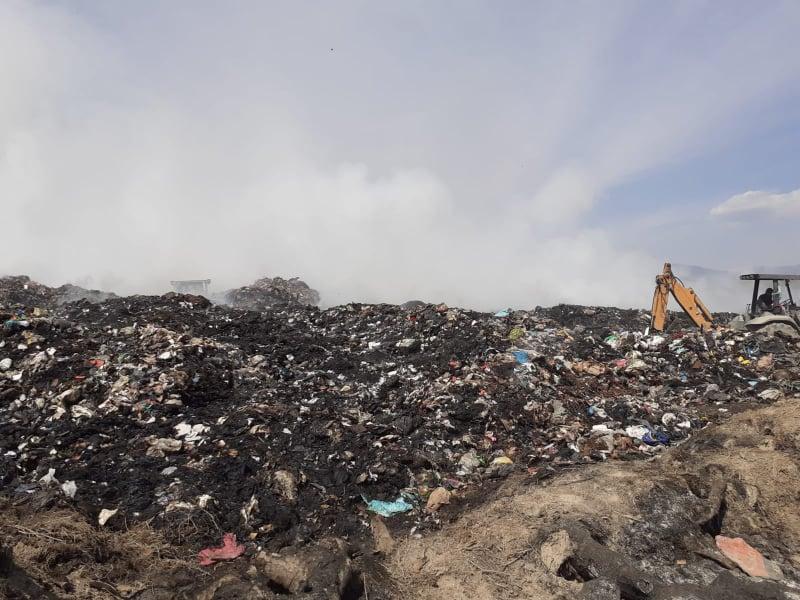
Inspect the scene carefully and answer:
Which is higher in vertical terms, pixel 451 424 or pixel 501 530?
pixel 451 424

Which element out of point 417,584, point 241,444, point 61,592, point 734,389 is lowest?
point 417,584

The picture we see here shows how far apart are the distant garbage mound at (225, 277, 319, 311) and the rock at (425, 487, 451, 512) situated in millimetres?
12059

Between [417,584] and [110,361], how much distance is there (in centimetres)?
552

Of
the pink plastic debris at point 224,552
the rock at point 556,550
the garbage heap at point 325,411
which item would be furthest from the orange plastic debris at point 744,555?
the pink plastic debris at point 224,552

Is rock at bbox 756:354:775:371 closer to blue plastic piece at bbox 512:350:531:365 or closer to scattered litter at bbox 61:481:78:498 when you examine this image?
blue plastic piece at bbox 512:350:531:365

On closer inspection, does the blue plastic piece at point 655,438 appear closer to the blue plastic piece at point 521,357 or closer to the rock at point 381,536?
the blue plastic piece at point 521,357

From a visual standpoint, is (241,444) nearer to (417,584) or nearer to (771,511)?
(417,584)

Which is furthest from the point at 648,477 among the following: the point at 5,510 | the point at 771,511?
the point at 5,510

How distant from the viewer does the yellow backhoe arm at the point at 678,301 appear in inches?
409

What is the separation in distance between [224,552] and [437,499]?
199 centimetres

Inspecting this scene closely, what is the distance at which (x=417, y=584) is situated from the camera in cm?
336

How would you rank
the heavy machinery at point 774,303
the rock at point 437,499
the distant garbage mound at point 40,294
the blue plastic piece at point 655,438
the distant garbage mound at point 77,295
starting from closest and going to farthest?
the rock at point 437,499, the blue plastic piece at point 655,438, the heavy machinery at point 774,303, the distant garbage mound at point 40,294, the distant garbage mound at point 77,295

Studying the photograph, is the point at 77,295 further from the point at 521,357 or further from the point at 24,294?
the point at 521,357

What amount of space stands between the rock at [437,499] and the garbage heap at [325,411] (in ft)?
0.05
